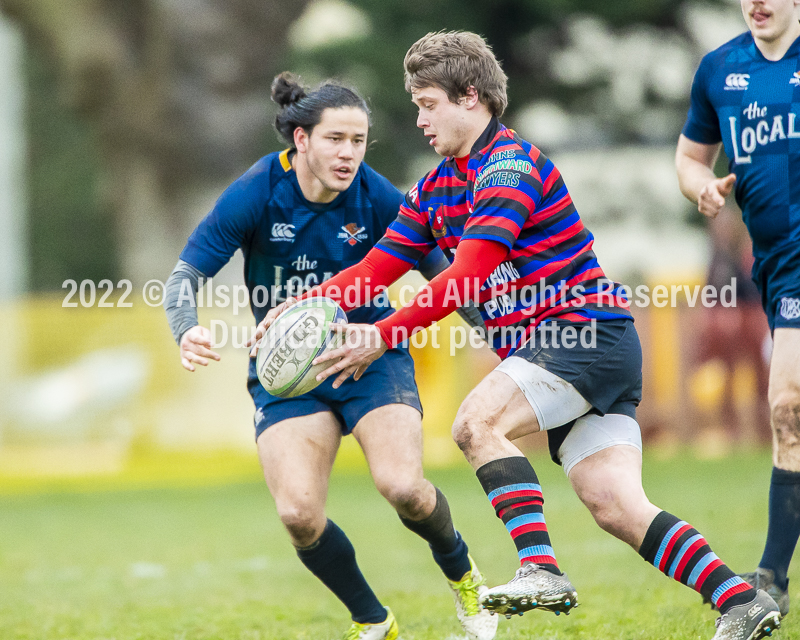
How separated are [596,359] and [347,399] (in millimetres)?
1318

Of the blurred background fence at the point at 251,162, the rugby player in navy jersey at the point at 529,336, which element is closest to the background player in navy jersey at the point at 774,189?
the rugby player in navy jersey at the point at 529,336

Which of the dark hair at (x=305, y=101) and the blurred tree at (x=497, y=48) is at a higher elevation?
the blurred tree at (x=497, y=48)

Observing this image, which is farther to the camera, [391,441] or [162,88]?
[162,88]

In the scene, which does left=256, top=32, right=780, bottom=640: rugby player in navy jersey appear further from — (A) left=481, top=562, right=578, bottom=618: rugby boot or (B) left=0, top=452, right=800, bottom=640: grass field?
(B) left=0, top=452, right=800, bottom=640: grass field

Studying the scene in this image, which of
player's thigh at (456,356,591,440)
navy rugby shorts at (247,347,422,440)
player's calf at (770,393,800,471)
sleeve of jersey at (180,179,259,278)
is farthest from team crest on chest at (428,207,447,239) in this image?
player's calf at (770,393,800,471)

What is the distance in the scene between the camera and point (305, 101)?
15.1ft

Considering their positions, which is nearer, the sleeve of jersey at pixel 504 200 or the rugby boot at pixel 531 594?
the rugby boot at pixel 531 594

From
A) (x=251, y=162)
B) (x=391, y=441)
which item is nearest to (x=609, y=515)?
(x=391, y=441)

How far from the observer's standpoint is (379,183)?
→ 15.8 feet

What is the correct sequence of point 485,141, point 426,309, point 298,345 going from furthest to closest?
point 298,345 → point 485,141 → point 426,309

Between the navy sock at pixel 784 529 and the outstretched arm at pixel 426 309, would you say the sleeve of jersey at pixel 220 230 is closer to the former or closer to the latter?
the outstretched arm at pixel 426 309

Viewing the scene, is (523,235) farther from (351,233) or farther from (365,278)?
(351,233)

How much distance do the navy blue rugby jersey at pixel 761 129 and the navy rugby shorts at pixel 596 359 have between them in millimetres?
958

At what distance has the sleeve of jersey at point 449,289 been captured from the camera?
366cm
